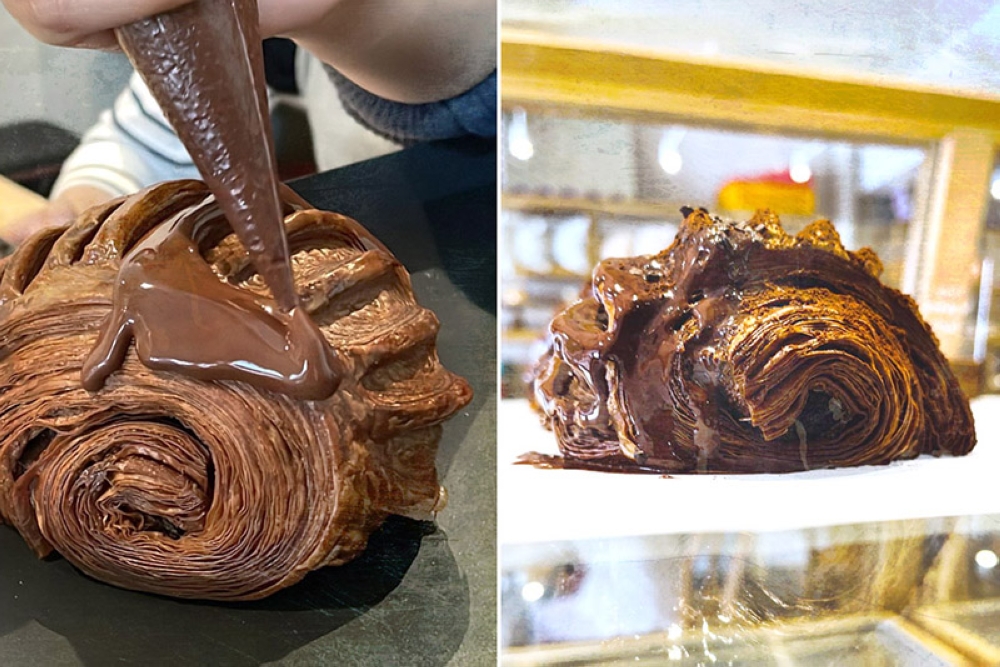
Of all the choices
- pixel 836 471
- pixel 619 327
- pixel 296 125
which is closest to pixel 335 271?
pixel 619 327

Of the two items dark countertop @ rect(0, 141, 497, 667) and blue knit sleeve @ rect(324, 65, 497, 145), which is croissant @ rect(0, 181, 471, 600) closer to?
dark countertop @ rect(0, 141, 497, 667)

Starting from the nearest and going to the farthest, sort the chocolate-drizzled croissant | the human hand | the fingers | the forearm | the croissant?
the fingers
the croissant
the chocolate-drizzled croissant
the human hand
the forearm

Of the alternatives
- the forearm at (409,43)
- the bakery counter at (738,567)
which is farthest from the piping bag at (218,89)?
the forearm at (409,43)

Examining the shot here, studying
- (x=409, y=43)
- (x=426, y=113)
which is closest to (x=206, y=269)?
(x=409, y=43)

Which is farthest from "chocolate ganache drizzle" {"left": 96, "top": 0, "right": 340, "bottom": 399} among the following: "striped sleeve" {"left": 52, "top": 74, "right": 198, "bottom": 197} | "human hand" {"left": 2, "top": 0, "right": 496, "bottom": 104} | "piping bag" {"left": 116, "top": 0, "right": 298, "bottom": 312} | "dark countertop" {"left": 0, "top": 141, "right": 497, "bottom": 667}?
"striped sleeve" {"left": 52, "top": 74, "right": 198, "bottom": 197}

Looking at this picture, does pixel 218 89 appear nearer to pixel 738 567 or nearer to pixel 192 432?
pixel 192 432

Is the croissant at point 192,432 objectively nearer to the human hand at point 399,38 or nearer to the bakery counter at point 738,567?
the bakery counter at point 738,567

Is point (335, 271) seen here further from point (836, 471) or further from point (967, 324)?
point (967, 324)
